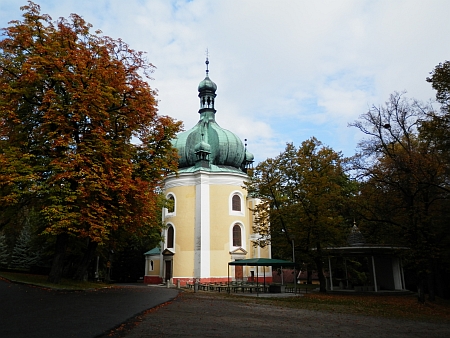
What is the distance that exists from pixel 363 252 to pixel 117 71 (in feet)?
61.3

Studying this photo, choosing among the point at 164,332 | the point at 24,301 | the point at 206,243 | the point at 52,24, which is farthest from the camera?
the point at 206,243

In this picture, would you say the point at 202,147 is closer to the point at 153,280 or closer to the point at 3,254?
the point at 153,280

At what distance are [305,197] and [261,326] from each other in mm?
16685

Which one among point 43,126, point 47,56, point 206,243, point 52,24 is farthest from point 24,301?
point 206,243

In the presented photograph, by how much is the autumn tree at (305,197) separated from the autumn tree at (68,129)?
10345 mm

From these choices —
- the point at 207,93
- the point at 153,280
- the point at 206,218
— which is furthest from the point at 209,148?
the point at 153,280

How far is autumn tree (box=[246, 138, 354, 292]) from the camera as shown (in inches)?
1032

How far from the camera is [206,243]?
121 feet

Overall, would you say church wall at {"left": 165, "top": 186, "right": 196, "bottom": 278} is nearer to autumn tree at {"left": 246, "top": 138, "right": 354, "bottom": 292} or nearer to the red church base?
the red church base

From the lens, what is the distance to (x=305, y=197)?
87.4 ft

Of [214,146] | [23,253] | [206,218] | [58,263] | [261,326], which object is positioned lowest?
[261,326]

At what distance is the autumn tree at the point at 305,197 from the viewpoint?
86.0 ft

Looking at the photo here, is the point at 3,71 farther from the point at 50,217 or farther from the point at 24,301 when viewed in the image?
the point at 24,301

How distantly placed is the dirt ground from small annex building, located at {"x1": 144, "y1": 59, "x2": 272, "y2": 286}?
897 inches
